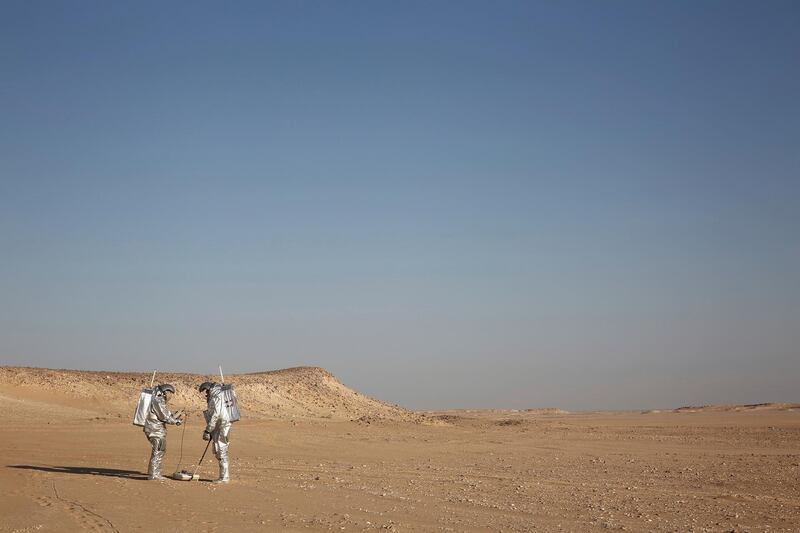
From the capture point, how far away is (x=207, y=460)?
23.7 meters

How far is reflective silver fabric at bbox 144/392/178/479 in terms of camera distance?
61.4 feet

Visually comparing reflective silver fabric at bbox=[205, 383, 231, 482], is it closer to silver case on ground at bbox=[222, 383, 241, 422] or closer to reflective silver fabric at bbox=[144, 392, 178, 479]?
silver case on ground at bbox=[222, 383, 241, 422]

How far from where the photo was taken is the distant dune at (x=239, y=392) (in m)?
39.8

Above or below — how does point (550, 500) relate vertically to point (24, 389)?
below

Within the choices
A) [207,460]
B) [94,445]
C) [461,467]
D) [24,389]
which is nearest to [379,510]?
[461,467]

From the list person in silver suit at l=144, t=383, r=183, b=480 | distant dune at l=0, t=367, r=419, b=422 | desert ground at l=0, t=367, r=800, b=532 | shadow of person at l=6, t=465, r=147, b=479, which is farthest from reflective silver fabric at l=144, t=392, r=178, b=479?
distant dune at l=0, t=367, r=419, b=422

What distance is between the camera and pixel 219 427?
18594 millimetres

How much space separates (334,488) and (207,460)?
6879 mm

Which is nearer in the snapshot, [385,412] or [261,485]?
[261,485]

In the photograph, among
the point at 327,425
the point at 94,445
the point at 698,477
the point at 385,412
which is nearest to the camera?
the point at 698,477

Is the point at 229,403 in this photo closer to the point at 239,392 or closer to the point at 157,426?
the point at 157,426

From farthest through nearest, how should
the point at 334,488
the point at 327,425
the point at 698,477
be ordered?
the point at 327,425 < the point at 698,477 < the point at 334,488

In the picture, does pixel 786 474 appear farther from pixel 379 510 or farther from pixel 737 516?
pixel 379 510

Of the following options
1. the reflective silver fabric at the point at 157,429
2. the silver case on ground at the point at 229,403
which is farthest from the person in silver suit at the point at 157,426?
the silver case on ground at the point at 229,403
